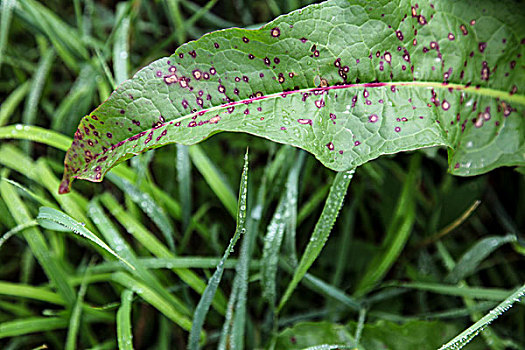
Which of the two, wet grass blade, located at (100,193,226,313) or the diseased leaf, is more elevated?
the diseased leaf

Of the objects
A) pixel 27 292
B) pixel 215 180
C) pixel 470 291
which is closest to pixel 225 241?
pixel 215 180

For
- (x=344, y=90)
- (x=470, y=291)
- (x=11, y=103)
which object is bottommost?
(x=470, y=291)

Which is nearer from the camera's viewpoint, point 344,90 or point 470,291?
point 344,90

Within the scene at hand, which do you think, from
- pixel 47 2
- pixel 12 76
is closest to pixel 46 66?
pixel 12 76

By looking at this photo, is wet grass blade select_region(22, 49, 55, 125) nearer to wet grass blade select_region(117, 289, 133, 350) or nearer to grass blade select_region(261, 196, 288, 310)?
wet grass blade select_region(117, 289, 133, 350)

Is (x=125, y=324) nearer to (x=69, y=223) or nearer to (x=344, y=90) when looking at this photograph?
(x=69, y=223)

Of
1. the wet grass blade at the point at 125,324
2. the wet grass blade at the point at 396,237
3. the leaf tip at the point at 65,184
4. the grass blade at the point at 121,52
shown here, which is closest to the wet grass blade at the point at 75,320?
the wet grass blade at the point at 125,324

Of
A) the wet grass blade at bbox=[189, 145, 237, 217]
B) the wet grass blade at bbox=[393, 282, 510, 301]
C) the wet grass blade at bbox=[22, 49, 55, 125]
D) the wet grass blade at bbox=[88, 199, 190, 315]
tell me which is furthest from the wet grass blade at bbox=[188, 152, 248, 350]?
the wet grass blade at bbox=[22, 49, 55, 125]

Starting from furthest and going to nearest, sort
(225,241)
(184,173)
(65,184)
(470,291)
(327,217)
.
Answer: (225,241), (184,173), (470,291), (327,217), (65,184)

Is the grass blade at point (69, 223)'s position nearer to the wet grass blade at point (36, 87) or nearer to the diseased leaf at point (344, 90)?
the diseased leaf at point (344, 90)
